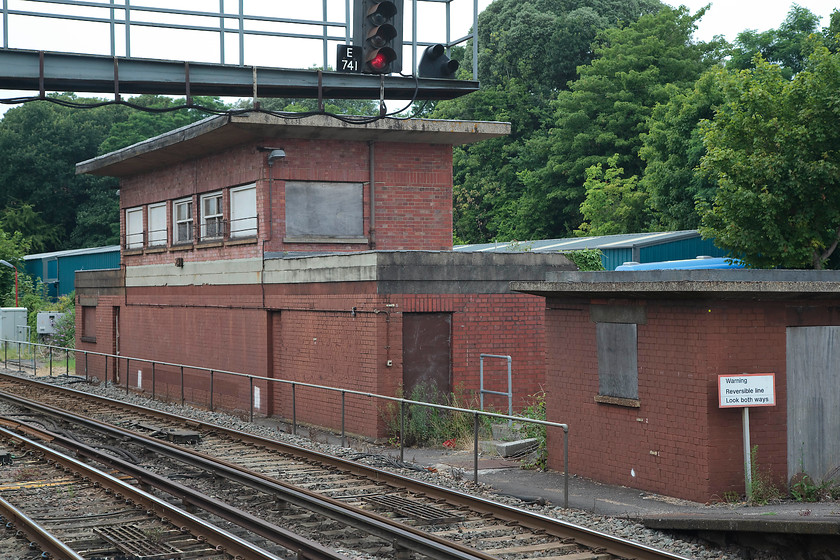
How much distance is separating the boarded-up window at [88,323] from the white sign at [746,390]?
1047 inches

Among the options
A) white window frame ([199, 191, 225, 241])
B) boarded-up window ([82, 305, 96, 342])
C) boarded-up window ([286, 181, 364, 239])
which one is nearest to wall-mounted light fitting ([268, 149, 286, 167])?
boarded-up window ([286, 181, 364, 239])

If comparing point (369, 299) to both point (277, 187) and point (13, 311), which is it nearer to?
point (277, 187)

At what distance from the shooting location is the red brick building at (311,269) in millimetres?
18250

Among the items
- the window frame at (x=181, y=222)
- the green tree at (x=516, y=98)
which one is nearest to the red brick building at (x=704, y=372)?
the window frame at (x=181, y=222)

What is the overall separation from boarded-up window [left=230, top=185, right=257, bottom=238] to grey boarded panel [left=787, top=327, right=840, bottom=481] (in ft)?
44.4

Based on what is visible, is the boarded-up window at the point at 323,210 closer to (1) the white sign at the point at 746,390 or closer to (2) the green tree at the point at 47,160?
(1) the white sign at the point at 746,390

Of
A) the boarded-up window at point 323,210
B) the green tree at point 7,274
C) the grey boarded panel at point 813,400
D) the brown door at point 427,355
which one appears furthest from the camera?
the green tree at point 7,274

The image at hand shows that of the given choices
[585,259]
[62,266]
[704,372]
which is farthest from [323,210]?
[62,266]

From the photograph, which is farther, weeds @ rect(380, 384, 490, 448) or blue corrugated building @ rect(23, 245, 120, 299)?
blue corrugated building @ rect(23, 245, 120, 299)

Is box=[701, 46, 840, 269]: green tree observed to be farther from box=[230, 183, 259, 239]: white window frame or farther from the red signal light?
the red signal light

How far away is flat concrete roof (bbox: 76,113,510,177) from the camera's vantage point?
2112 cm

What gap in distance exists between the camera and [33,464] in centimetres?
1517

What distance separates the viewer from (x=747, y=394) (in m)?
11.3

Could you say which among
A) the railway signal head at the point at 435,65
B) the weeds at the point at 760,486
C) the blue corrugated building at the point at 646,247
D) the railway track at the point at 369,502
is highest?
the railway signal head at the point at 435,65
